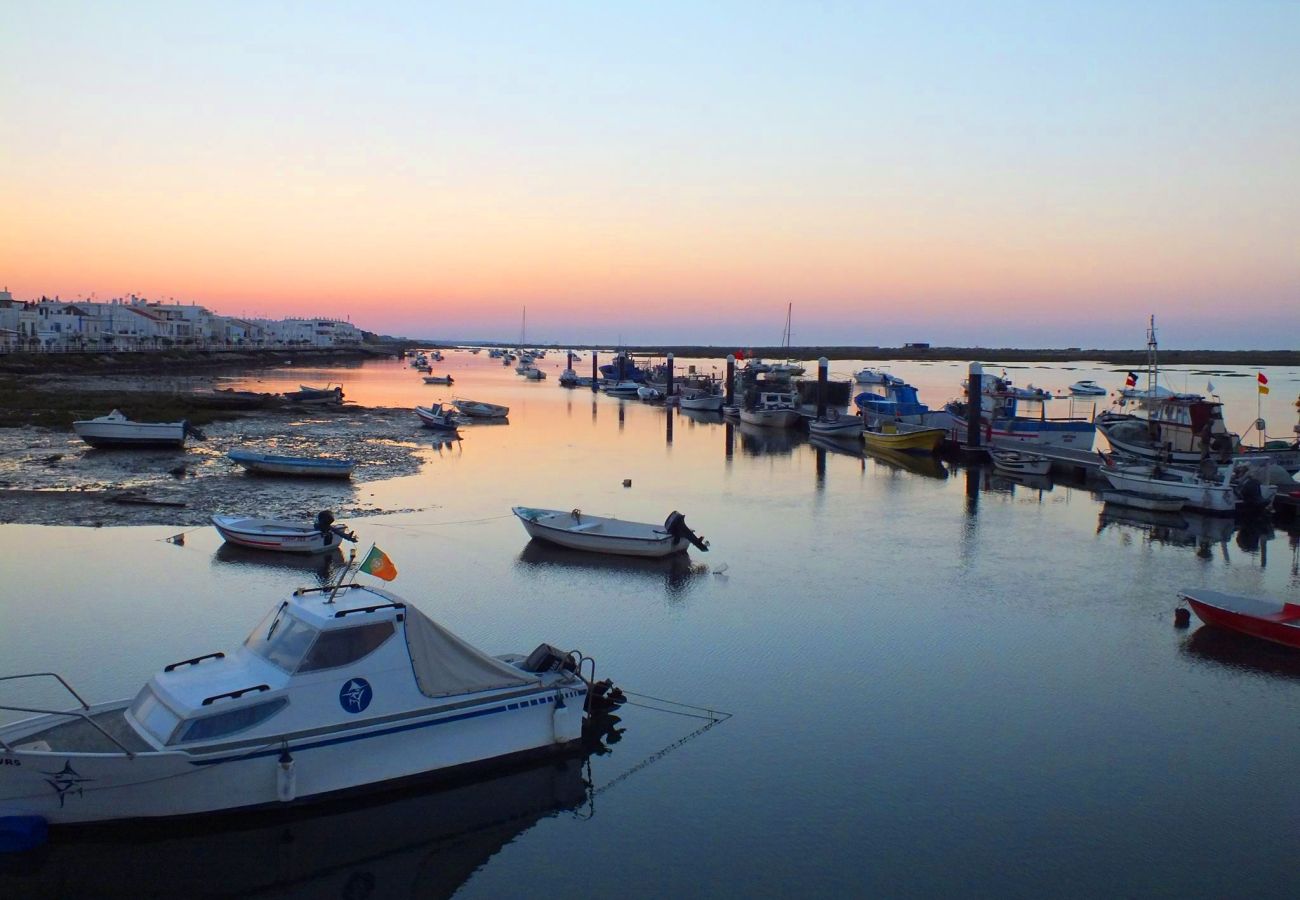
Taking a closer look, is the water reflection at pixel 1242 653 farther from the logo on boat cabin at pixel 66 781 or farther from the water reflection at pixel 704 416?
the water reflection at pixel 704 416

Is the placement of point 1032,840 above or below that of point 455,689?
below

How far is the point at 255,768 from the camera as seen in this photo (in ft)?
34.9

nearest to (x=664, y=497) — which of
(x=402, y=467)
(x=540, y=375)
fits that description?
(x=402, y=467)

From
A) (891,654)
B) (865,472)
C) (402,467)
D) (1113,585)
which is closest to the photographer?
(891,654)

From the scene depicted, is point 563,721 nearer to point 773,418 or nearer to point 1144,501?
point 1144,501

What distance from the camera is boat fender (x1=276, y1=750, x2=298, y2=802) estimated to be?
1070 cm

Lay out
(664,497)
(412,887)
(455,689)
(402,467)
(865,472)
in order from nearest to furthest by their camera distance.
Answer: (412,887), (455,689), (664,497), (402,467), (865,472)

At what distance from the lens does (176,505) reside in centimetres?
2780

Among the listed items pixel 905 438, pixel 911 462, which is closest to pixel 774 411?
pixel 905 438

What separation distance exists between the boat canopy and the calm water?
48.8 inches

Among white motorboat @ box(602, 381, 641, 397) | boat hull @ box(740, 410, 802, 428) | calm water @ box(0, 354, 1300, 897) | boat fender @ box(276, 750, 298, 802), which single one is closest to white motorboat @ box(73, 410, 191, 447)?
calm water @ box(0, 354, 1300, 897)

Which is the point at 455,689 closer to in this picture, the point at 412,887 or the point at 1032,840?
the point at 412,887

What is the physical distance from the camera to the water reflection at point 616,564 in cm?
2303

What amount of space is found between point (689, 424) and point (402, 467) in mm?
28983
